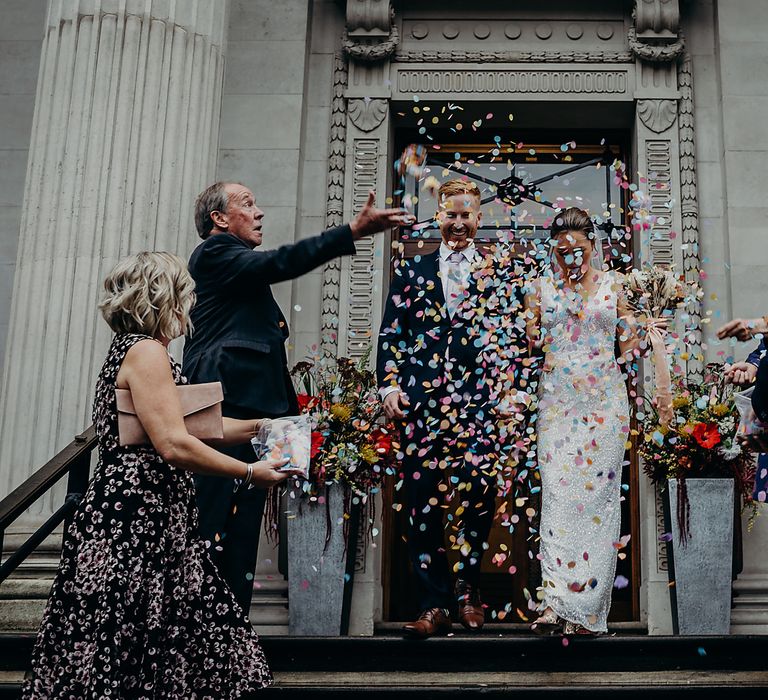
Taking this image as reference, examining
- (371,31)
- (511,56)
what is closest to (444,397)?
(511,56)

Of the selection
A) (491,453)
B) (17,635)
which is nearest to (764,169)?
(491,453)

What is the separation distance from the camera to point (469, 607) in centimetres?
566

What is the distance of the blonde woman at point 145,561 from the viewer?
3723 mm

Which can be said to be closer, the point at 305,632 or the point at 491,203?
the point at 305,632

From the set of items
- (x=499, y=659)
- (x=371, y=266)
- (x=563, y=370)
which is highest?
(x=371, y=266)

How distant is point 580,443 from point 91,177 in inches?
138

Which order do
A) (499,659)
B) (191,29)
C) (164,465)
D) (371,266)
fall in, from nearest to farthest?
1. (164,465)
2. (499,659)
3. (191,29)
4. (371,266)

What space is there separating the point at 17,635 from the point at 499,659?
232 cm

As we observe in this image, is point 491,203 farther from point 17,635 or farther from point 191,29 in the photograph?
point 17,635

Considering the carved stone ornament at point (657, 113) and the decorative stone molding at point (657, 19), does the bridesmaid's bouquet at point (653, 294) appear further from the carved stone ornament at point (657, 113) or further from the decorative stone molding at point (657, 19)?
the decorative stone molding at point (657, 19)

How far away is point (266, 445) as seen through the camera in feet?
13.5

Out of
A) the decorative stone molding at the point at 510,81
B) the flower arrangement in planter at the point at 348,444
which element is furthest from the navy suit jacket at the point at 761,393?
the decorative stone molding at the point at 510,81

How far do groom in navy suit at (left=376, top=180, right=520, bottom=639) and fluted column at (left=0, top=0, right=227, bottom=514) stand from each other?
70.7 inches

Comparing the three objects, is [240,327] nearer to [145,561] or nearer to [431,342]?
[431,342]
